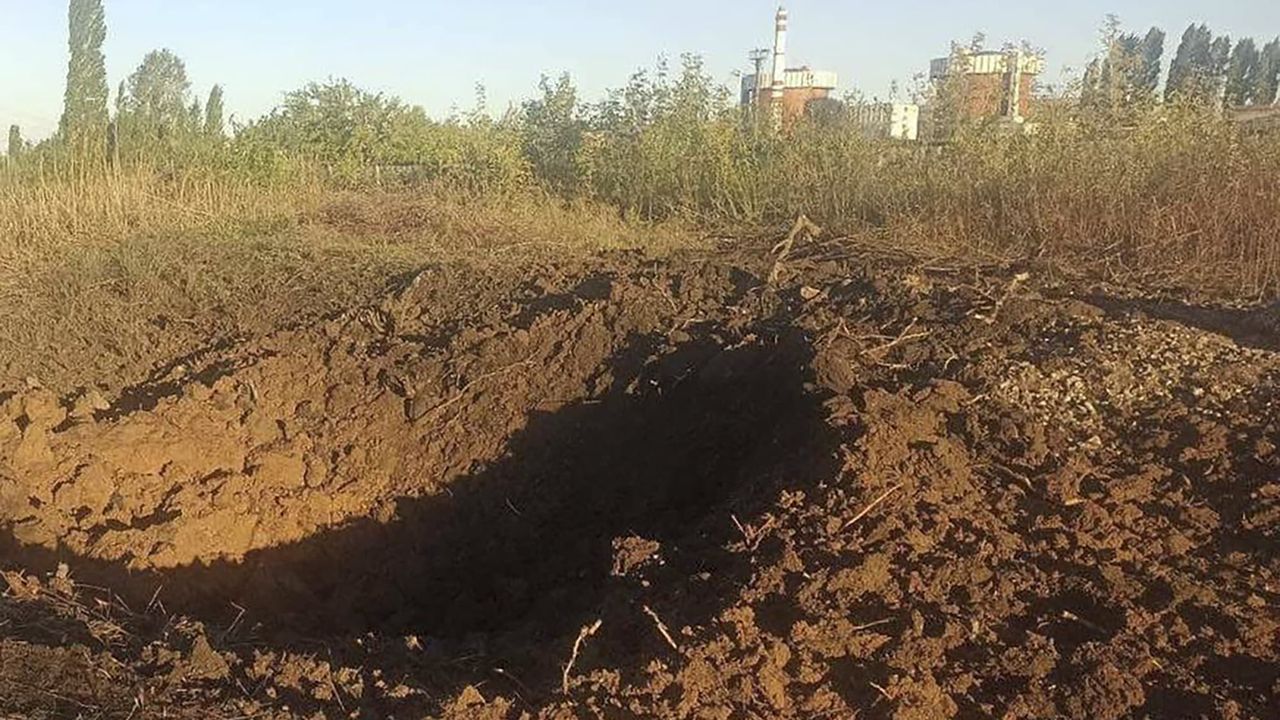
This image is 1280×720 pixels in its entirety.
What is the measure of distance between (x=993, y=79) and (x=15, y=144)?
8475 millimetres

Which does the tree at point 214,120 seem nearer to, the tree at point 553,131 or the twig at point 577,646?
the tree at point 553,131

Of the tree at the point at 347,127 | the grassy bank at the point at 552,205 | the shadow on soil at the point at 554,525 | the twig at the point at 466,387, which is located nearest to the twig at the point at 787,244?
the grassy bank at the point at 552,205

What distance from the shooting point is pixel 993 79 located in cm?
934

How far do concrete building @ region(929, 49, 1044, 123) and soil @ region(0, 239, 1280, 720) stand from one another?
3621 millimetres

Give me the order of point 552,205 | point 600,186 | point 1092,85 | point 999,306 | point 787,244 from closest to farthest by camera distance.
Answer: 1. point 999,306
2. point 787,244
3. point 1092,85
4. point 552,205
5. point 600,186

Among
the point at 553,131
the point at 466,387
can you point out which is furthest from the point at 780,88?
the point at 466,387

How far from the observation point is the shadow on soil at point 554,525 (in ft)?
11.8

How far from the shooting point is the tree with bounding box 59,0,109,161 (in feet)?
28.9

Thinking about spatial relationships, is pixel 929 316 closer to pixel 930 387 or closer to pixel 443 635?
pixel 930 387

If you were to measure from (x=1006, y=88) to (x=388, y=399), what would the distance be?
22.6 ft

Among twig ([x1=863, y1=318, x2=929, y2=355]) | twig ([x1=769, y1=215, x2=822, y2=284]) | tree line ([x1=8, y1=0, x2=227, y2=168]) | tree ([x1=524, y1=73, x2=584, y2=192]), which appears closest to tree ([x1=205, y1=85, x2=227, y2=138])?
tree line ([x1=8, y1=0, x2=227, y2=168])

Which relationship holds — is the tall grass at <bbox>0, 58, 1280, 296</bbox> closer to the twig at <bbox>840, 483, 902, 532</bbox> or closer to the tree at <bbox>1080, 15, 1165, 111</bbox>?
the tree at <bbox>1080, 15, 1165, 111</bbox>

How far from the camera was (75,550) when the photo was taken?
393cm

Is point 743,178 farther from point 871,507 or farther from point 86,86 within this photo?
Answer: point 86,86
